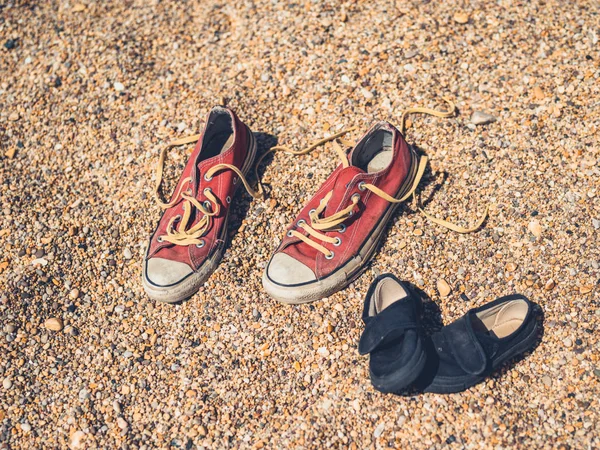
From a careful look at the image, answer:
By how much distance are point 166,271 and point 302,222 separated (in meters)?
0.87

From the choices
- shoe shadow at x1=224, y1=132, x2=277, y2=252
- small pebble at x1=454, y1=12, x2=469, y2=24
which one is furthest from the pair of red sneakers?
small pebble at x1=454, y1=12, x2=469, y2=24

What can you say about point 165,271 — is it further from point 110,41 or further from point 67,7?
point 67,7

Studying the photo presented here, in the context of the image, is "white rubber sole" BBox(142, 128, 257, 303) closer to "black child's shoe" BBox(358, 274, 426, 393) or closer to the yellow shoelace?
the yellow shoelace

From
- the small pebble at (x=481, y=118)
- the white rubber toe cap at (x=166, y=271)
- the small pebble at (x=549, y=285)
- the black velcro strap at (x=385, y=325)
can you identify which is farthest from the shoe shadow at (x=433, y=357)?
the white rubber toe cap at (x=166, y=271)

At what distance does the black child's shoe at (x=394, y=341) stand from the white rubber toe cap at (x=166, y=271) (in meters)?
1.11

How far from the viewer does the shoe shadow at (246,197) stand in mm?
3635

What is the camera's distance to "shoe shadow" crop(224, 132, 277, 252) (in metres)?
3.63

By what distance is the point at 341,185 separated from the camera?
130 inches

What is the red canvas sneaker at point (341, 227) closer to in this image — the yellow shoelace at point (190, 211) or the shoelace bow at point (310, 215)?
the shoelace bow at point (310, 215)

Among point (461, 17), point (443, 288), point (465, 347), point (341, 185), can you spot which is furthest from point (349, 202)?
point (461, 17)

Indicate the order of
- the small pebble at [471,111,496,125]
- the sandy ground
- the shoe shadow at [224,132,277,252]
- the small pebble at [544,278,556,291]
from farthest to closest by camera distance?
the small pebble at [471,111,496,125] → the shoe shadow at [224,132,277,252] → the small pebble at [544,278,556,291] → the sandy ground

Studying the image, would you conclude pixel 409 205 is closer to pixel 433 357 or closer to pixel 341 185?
pixel 341 185

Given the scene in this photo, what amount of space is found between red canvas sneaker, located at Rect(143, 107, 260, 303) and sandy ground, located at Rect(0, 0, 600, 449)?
0.15m

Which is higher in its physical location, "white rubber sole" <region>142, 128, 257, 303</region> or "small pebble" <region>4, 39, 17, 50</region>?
"small pebble" <region>4, 39, 17, 50</region>
